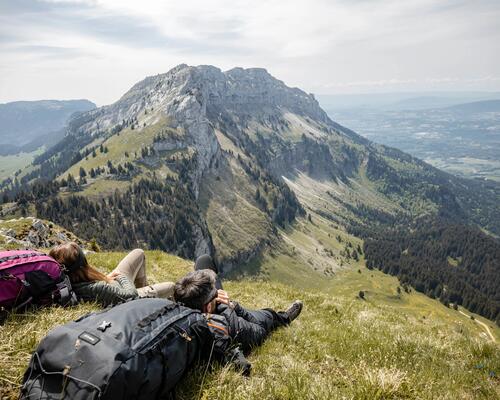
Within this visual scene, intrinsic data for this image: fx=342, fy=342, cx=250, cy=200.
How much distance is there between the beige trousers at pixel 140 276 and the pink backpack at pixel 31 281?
2.52 m

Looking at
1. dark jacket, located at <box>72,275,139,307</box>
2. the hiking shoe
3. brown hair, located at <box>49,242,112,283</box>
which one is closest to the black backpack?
dark jacket, located at <box>72,275,139,307</box>

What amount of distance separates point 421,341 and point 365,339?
1573 mm

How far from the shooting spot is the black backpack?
424 centimetres

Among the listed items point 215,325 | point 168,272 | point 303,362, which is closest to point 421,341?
point 303,362

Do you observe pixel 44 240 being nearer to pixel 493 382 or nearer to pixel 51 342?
pixel 51 342

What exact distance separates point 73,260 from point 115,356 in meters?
5.04

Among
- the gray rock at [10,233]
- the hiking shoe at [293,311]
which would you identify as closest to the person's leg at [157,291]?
the hiking shoe at [293,311]

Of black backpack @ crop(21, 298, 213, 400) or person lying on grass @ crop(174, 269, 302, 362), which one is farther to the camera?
person lying on grass @ crop(174, 269, 302, 362)

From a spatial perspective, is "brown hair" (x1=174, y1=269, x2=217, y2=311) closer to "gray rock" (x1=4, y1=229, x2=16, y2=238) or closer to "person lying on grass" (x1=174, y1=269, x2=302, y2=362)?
"person lying on grass" (x1=174, y1=269, x2=302, y2=362)

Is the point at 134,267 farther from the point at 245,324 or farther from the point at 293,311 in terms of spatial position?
the point at 293,311

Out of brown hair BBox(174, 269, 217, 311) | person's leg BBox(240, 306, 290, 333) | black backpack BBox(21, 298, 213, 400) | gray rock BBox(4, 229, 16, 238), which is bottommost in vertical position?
gray rock BBox(4, 229, 16, 238)

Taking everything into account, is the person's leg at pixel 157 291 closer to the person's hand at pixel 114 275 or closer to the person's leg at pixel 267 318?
the person's hand at pixel 114 275

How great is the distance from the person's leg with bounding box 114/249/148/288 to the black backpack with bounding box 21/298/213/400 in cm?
582

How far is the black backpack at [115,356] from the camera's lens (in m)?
4.24
